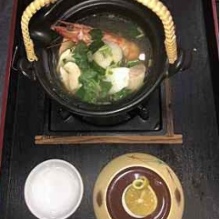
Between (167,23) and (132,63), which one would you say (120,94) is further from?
(167,23)

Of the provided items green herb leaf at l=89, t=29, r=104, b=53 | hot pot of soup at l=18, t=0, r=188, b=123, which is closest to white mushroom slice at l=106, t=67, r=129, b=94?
hot pot of soup at l=18, t=0, r=188, b=123

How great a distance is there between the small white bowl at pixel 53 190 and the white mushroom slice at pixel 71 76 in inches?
11.3

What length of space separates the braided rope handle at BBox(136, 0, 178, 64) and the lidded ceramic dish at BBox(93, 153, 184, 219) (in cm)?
39

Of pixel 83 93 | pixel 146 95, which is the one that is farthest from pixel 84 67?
pixel 146 95

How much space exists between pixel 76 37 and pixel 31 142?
45cm

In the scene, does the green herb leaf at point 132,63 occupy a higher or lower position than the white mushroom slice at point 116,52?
lower

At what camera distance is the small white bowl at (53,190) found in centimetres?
159

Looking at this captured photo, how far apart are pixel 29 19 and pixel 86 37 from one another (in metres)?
0.30

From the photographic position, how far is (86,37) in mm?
1637

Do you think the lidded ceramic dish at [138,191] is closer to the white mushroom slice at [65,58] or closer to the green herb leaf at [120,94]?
the green herb leaf at [120,94]

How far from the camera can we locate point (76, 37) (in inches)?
64.1

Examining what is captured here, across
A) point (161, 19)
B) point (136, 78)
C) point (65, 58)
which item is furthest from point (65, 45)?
point (161, 19)

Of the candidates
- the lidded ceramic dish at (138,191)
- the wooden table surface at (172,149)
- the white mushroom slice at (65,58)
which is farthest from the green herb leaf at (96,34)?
the lidded ceramic dish at (138,191)

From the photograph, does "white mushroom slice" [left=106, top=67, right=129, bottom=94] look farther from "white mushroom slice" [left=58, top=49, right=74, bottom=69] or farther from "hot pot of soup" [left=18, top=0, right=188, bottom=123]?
"white mushroom slice" [left=58, top=49, right=74, bottom=69]
